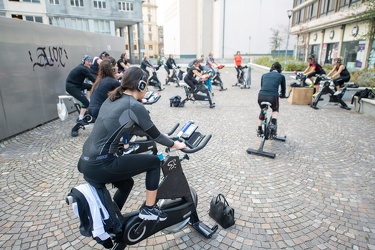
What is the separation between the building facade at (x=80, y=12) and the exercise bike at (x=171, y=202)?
34909 millimetres

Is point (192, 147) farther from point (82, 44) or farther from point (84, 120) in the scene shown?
point (82, 44)

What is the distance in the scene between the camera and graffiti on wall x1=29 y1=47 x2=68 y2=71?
7109 millimetres

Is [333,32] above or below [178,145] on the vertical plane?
above

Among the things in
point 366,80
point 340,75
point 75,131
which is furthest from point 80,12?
point 366,80

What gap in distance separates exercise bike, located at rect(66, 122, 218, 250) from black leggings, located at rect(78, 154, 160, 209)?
0.34 ft

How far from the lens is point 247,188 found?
153 inches

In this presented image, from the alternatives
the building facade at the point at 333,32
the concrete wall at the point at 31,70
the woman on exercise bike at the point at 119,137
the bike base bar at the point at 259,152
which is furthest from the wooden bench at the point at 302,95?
the building facade at the point at 333,32

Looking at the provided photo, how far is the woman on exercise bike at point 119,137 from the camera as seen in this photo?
2096 millimetres

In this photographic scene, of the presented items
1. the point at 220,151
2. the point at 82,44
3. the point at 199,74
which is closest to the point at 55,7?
the point at 82,44

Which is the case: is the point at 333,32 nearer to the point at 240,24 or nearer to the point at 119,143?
the point at 240,24

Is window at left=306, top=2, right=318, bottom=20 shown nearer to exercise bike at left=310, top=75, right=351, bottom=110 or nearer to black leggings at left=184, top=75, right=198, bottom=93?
exercise bike at left=310, top=75, right=351, bottom=110

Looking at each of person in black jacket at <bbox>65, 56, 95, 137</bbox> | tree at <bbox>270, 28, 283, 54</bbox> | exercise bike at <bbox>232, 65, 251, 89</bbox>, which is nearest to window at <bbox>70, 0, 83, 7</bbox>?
exercise bike at <bbox>232, 65, 251, 89</bbox>

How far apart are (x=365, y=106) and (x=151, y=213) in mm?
8733

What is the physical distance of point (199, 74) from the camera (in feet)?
30.3
